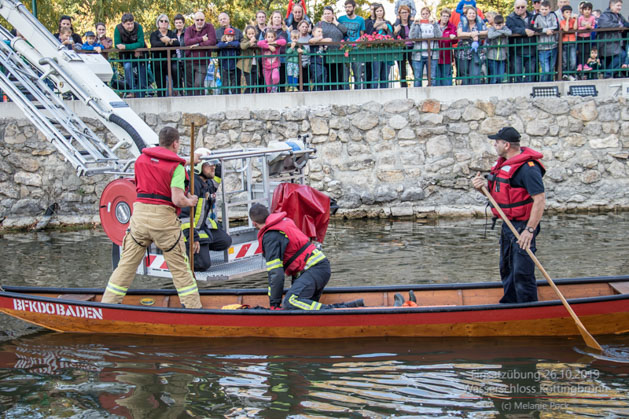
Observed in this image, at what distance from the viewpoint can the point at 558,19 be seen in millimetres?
15328

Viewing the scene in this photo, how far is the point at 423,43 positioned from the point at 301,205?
23.9 ft

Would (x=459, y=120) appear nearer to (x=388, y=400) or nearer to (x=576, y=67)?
(x=576, y=67)

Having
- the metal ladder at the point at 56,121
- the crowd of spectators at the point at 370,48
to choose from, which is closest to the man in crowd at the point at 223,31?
the crowd of spectators at the point at 370,48

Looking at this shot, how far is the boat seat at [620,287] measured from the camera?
831 cm

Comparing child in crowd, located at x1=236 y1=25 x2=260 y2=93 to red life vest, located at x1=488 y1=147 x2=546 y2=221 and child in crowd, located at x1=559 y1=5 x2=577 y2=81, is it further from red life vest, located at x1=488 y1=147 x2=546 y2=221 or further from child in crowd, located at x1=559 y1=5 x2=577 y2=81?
red life vest, located at x1=488 y1=147 x2=546 y2=221

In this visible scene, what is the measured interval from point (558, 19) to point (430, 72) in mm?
2790

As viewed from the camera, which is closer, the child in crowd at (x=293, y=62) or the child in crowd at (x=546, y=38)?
the child in crowd at (x=546, y=38)

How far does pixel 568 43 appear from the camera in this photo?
15.2m

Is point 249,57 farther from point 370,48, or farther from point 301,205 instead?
point 301,205

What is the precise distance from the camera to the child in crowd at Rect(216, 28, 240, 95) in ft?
49.4

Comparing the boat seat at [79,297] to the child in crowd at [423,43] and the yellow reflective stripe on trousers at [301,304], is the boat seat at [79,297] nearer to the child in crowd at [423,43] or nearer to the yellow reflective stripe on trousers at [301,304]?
the yellow reflective stripe on trousers at [301,304]

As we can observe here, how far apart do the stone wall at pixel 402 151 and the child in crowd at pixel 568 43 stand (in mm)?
690

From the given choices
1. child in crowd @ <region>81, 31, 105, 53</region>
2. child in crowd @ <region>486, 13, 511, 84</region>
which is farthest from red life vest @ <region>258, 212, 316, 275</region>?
child in crowd @ <region>81, 31, 105, 53</region>

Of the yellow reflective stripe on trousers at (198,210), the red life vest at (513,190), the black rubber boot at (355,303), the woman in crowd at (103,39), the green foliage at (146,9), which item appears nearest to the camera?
the red life vest at (513,190)
